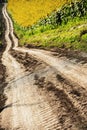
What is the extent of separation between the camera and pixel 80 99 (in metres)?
8.42

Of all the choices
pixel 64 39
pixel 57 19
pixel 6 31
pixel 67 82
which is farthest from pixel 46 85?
pixel 6 31

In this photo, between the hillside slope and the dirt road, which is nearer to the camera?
the dirt road

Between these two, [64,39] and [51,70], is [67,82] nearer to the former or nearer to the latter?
[51,70]

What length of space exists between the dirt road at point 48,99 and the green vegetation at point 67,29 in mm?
5164

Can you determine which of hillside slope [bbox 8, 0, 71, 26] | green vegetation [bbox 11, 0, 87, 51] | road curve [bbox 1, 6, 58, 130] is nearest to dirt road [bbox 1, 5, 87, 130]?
road curve [bbox 1, 6, 58, 130]

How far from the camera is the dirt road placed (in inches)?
296

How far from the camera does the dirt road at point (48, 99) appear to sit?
7.51 metres

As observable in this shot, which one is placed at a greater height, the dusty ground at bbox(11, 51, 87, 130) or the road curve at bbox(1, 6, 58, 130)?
the dusty ground at bbox(11, 51, 87, 130)

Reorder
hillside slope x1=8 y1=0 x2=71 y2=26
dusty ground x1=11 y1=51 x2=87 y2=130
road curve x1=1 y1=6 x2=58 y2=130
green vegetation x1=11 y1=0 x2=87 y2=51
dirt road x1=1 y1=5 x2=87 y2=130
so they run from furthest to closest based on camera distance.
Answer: hillside slope x1=8 y1=0 x2=71 y2=26, green vegetation x1=11 y1=0 x2=87 y2=51, road curve x1=1 y1=6 x2=58 y2=130, dirt road x1=1 y1=5 x2=87 y2=130, dusty ground x1=11 y1=51 x2=87 y2=130

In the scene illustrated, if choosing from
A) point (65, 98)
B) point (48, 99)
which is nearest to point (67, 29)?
point (48, 99)

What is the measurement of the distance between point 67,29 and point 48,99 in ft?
46.7

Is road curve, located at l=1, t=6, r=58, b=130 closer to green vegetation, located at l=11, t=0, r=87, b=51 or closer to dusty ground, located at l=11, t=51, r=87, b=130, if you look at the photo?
dusty ground, located at l=11, t=51, r=87, b=130

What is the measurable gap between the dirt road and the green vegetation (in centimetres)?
516

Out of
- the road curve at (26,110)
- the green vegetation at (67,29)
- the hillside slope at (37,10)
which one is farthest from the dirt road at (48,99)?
the hillside slope at (37,10)
